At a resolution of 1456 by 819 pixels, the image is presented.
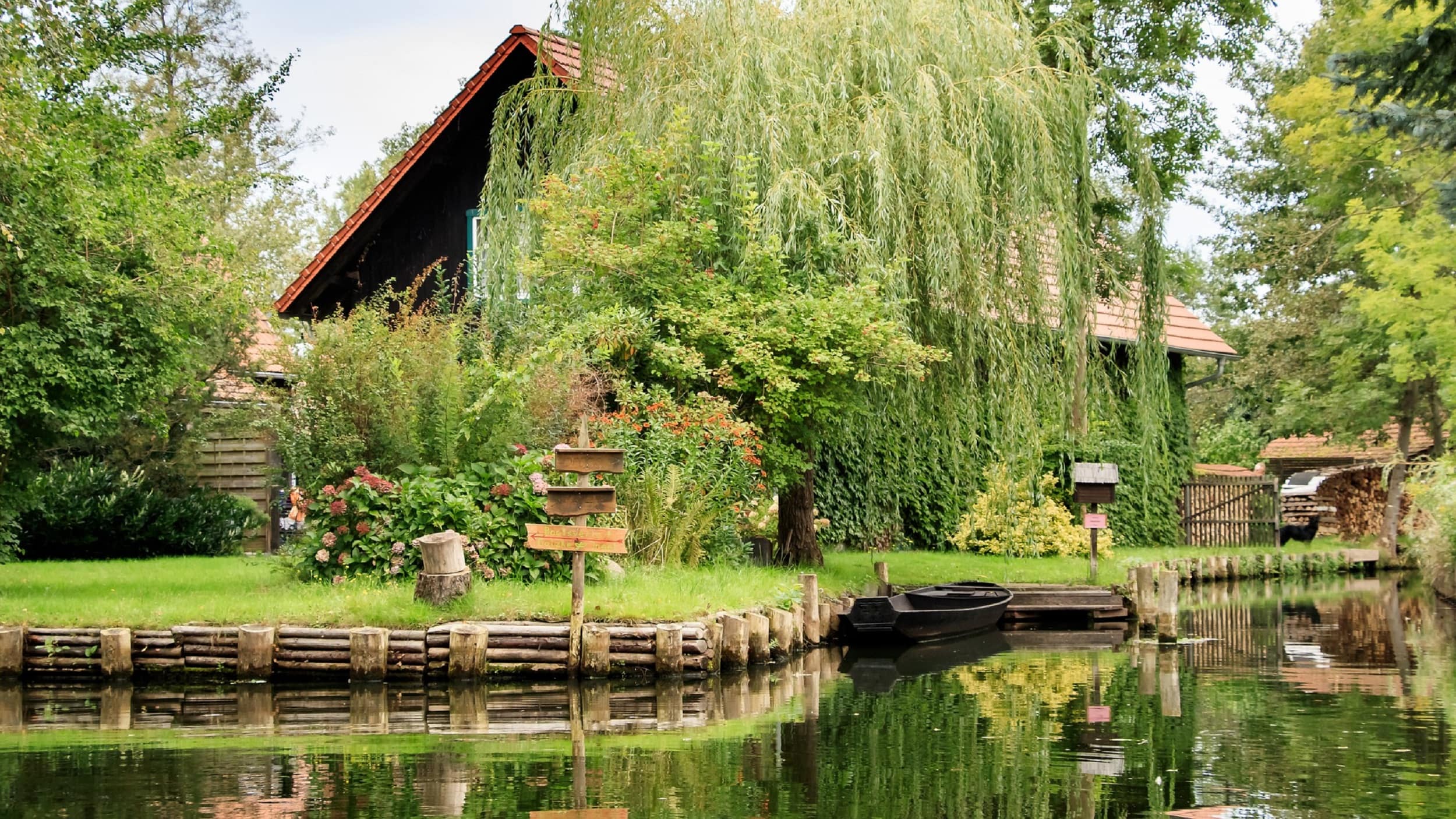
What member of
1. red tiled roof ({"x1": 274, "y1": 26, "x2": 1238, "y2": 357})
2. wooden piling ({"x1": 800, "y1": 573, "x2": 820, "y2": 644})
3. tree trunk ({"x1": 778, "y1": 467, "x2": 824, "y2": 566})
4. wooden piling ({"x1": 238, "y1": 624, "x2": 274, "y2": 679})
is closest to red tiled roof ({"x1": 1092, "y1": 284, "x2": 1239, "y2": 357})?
red tiled roof ({"x1": 274, "y1": 26, "x2": 1238, "y2": 357})

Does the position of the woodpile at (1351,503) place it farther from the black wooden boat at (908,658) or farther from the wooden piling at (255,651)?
the wooden piling at (255,651)

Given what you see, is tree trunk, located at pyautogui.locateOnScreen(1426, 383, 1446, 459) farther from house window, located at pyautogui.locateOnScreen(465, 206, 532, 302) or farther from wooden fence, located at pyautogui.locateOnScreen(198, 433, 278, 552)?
wooden fence, located at pyautogui.locateOnScreen(198, 433, 278, 552)

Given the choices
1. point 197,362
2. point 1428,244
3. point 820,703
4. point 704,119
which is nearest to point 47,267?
point 197,362

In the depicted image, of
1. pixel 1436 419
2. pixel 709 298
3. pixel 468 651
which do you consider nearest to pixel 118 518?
pixel 709 298

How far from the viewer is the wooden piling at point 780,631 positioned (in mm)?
14938

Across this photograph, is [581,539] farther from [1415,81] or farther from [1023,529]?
[1023,529]

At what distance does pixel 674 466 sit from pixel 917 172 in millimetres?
4291

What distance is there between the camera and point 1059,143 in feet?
57.6

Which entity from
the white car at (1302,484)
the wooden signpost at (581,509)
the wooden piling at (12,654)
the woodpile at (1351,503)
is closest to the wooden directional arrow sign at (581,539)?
the wooden signpost at (581,509)

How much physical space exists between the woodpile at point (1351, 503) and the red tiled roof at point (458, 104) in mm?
21856

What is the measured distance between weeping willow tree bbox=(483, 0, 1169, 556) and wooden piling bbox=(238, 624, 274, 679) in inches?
218

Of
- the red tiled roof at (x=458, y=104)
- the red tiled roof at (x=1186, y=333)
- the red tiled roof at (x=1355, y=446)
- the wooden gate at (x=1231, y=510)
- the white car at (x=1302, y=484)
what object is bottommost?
the wooden gate at (x=1231, y=510)

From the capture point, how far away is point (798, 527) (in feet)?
65.1

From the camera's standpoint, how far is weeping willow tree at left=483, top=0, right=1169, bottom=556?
16.7 metres
